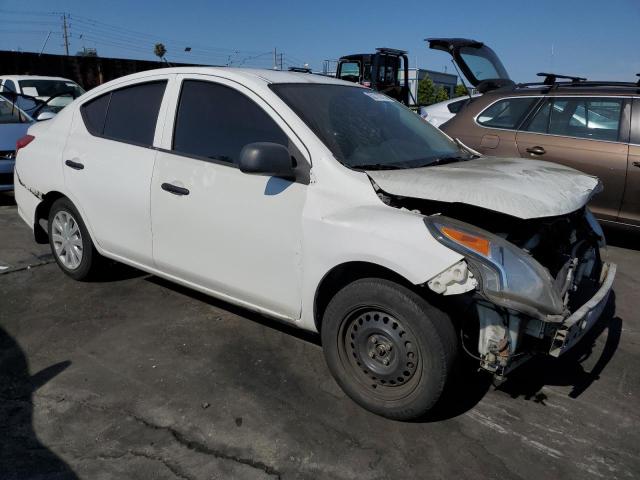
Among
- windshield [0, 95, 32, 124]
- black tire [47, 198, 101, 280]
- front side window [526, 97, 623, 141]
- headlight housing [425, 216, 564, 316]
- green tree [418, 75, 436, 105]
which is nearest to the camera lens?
headlight housing [425, 216, 564, 316]

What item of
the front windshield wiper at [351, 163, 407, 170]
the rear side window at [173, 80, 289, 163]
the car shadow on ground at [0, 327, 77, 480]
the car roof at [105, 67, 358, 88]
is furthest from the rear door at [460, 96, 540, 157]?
the car shadow on ground at [0, 327, 77, 480]

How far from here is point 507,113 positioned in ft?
20.5

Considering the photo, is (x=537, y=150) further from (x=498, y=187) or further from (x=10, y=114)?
(x=10, y=114)

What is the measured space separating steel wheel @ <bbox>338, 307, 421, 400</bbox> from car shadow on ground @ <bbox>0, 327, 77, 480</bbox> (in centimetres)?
145

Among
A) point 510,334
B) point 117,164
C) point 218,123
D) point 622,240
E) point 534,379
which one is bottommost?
point 534,379

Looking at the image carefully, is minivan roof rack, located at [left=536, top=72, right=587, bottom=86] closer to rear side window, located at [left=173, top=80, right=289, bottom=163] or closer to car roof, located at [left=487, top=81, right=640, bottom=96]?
car roof, located at [left=487, top=81, right=640, bottom=96]

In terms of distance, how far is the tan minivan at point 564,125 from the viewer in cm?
550

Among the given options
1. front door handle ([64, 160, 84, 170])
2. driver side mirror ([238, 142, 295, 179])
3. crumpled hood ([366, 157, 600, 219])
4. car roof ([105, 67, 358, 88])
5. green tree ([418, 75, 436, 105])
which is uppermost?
green tree ([418, 75, 436, 105])

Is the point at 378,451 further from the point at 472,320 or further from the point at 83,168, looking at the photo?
the point at 83,168

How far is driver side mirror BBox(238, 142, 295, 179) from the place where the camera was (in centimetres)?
287

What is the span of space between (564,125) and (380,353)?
4.23m

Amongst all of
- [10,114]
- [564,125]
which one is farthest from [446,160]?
[10,114]

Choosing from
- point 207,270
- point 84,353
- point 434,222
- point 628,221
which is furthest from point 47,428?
point 628,221

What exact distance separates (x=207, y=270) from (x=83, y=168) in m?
1.45
